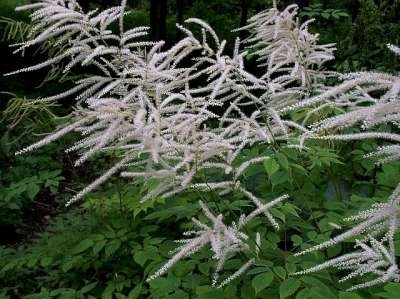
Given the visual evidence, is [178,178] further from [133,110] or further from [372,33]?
[372,33]

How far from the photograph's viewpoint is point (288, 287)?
2559mm

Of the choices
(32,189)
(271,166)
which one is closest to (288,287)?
(271,166)

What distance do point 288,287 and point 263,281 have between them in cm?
12

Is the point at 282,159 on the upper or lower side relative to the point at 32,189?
upper

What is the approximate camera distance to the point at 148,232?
393 centimetres

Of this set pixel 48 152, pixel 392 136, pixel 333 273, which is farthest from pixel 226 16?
pixel 392 136

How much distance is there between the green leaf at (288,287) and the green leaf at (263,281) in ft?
0.21

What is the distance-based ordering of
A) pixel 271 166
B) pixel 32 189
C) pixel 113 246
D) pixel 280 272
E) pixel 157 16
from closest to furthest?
1. pixel 280 272
2. pixel 271 166
3. pixel 113 246
4. pixel 32 189
5. pixel 157 16

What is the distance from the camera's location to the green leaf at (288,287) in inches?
98.9

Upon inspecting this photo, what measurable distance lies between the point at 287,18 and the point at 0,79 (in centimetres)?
1082

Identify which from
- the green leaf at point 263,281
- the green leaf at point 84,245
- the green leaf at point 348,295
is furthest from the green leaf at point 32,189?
the green leaf at point 348,295

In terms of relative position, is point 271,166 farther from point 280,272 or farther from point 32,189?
point 32,189

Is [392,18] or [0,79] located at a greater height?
[392,18]

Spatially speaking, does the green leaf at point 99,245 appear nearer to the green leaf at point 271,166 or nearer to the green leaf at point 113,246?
the green leaf at point 113,246
